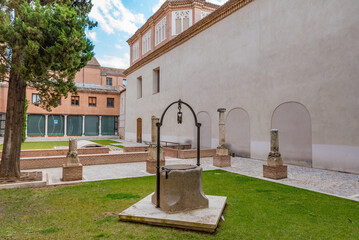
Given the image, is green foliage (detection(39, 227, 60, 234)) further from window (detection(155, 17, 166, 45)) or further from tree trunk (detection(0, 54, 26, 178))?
window (detection(155, 17, 166, 45))

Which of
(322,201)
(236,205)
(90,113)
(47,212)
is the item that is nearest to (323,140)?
(322,201)

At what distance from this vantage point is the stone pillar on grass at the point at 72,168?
7.69 meters

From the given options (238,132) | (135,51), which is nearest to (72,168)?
(238,132)

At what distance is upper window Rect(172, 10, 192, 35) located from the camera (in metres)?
20.6

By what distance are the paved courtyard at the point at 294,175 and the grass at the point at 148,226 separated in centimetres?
87

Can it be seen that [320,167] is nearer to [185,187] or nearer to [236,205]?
[236,205]

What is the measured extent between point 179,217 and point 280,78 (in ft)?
31.6

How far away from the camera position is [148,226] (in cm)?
413

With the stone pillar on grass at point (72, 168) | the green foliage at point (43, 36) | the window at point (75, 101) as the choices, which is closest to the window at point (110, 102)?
the window at point (75, 101)

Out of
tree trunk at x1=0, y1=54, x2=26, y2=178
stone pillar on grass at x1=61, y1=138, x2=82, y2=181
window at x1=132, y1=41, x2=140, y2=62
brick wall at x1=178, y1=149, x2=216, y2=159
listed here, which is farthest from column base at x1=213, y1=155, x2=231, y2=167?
window at x1=132, y1=41, x2=140, y2=62

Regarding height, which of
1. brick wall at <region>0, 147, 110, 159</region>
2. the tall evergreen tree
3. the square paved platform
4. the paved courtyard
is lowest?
the paved courtyard

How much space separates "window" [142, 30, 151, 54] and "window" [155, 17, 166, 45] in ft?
5.83

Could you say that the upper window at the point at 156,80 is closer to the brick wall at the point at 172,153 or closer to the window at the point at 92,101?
the brick wall at the point at 172,153

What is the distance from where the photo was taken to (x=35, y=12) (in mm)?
5785
